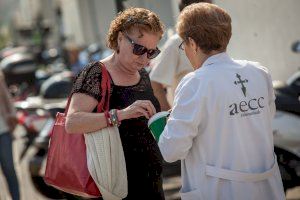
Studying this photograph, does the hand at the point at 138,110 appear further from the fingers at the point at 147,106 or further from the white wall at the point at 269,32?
the white wall at the point at 269,32

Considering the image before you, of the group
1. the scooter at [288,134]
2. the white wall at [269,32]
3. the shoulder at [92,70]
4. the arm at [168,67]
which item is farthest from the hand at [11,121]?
the white wall at [269,32]

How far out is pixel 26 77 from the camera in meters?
13.3

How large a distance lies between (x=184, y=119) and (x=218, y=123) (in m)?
0.14

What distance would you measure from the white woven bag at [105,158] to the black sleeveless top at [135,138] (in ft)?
0.45

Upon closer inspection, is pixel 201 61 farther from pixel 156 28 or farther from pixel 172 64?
pixel 172 64

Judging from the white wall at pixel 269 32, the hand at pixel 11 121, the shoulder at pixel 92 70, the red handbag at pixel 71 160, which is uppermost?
the shoulder at pixel 92 70

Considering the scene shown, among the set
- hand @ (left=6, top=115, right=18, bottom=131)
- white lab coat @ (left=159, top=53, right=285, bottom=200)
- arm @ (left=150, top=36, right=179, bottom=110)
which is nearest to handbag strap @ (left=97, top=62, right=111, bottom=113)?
white lab coat @ (left=159, top=53, right=285, bottom=200)

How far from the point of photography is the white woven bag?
3.16m

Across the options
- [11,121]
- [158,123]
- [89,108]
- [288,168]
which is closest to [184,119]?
[158,123]

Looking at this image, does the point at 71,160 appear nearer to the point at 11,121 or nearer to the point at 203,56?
the point at 203,56

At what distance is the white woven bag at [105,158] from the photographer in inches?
124

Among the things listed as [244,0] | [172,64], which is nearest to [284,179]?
[172,64]

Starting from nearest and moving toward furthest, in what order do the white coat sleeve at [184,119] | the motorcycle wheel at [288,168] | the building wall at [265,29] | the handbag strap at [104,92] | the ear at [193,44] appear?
the white coat sleeve at [184,119] < the ear at [193,44] < the handbag strap at [104,92] < the motorcycle wheel at [288,168] < the building wall at [265,29]

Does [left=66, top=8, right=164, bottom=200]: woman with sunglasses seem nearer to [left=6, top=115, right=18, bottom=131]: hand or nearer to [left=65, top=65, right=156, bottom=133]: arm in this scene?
[left=65, top=65, right=156, bottom=133]: arm
